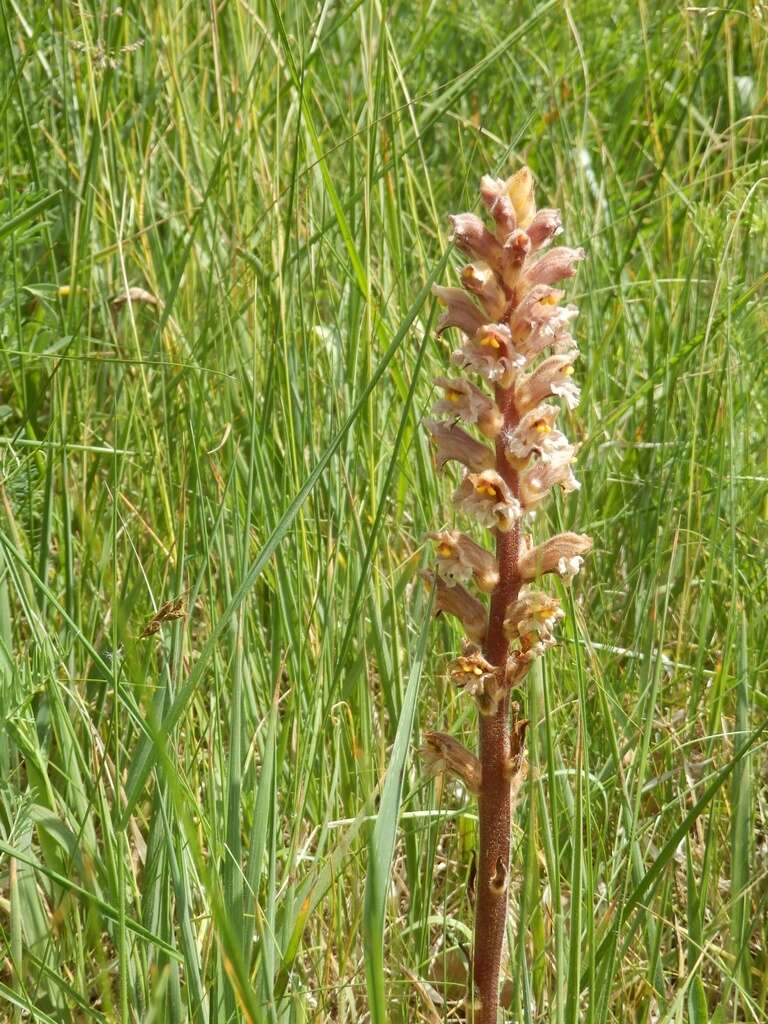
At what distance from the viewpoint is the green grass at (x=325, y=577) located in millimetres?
1765

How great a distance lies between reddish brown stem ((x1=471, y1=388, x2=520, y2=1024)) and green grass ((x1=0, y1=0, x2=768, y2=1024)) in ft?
0.19

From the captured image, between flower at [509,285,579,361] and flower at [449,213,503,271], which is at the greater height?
flower at [449,213,503,271]

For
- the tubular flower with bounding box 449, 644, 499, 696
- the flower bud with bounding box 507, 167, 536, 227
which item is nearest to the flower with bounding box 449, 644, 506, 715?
the tubular flower with bounding box 449, 644, 499, 696

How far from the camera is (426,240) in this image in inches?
139

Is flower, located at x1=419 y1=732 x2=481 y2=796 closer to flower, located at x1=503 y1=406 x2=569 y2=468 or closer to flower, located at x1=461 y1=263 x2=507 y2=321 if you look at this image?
flower, located at x1=503 y1=406 x2=569 y2=468

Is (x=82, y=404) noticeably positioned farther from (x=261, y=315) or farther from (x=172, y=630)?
(x=172, y=630)

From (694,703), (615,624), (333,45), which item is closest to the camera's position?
(694,703)

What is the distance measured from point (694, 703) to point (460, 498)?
82 centimetres

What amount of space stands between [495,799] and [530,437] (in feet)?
1.64

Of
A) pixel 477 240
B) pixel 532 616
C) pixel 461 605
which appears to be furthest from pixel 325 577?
pixel 477 240

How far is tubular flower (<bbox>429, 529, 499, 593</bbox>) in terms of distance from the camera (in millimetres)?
1730

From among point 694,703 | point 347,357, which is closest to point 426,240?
point 347,357

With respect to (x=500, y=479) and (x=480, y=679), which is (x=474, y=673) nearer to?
(x=480, y=679)

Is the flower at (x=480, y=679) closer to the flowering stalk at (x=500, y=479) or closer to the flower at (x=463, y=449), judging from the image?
the flowering stalk at (x=500, y=479)
